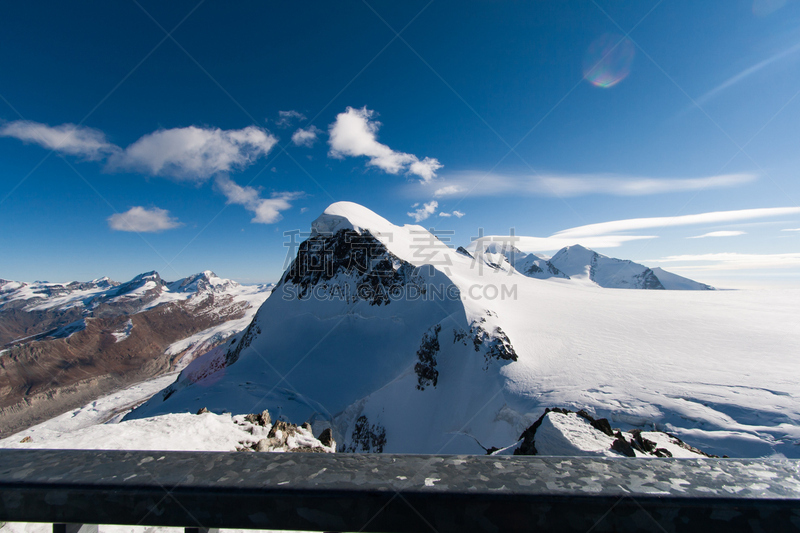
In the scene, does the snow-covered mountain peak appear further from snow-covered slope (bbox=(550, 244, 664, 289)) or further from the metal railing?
snow-covered slope (bbox=(550, 244, 664, 289))

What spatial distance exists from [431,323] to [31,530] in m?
26.9

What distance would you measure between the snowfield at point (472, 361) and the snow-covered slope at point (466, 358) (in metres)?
0.11

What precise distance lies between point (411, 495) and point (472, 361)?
23.4m

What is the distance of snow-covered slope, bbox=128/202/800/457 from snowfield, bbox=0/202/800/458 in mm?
111

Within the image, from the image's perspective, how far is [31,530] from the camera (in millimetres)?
3125

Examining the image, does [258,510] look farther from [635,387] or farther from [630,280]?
[630,280]

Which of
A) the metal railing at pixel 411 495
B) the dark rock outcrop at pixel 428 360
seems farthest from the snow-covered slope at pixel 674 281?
the metal railing at pixel 411 495

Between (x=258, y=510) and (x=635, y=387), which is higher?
(x=258, y=510)

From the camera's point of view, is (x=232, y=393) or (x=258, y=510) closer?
(x=258, y=510)

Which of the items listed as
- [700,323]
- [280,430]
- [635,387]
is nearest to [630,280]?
[700,323]

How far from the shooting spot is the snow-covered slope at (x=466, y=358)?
13.3m

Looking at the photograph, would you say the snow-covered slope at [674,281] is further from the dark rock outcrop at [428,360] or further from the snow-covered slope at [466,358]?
the dark rock outcrop at [428,360]

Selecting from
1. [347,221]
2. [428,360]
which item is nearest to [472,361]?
[428,360]

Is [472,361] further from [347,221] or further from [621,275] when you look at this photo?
[621,275]
